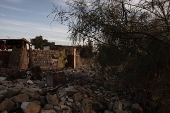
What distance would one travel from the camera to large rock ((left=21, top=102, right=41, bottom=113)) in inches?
184

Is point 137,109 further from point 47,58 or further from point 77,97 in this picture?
point 47,58

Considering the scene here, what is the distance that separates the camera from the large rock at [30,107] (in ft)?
15.3

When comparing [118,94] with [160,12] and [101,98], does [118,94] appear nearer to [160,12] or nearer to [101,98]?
[101,98]

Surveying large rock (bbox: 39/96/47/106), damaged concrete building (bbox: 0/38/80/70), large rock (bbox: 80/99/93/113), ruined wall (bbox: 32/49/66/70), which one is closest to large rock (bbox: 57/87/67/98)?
large rock (bbox: 39/96/47/106)

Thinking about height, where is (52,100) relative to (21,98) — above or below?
below

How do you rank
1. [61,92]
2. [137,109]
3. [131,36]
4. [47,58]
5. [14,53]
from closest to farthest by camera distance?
[131,36]
[137,109]
[61,92]
[14,53]
[47,58]

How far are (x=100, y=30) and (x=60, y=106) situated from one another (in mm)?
2539

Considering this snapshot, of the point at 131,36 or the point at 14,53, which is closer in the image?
the point at 131,36

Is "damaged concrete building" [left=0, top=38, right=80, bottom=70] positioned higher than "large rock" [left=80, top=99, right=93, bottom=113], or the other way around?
"damaged concrete building" [left=0, top=38, right=80, bottom=70]

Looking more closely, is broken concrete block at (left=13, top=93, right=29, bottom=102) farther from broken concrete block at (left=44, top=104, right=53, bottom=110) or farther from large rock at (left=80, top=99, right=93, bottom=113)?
large rock at (left=80, top=99, right=93, bottom=113)

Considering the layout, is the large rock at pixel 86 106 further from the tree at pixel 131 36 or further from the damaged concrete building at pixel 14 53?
the damaged concrete building at pixel 14 53

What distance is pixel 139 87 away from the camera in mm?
5789

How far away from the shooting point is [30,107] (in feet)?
15.5

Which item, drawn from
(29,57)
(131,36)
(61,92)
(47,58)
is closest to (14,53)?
(29,57)
